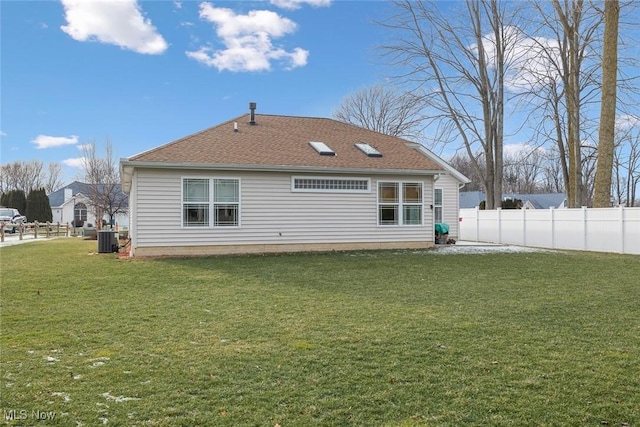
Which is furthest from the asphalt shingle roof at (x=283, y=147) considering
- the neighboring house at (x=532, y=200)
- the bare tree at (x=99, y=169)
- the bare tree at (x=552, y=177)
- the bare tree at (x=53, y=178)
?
the bare tree at (x=552, y=177)

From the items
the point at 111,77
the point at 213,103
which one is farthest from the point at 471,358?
the point at 213,103

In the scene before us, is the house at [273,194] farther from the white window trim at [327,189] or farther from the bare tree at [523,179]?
the bare tree at [523,179]

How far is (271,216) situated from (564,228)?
11286 millimetres

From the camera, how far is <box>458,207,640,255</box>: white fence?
14672mm

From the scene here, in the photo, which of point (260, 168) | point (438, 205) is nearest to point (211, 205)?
point (260, 168)

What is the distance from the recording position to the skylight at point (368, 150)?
1470 cm

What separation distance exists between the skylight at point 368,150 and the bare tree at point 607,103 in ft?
26.2

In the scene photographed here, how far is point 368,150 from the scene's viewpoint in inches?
590

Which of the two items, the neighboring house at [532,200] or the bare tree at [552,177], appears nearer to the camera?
the neighboring house at [532,200]

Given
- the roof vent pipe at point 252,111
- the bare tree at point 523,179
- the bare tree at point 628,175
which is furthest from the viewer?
the bare tree at point 523,179

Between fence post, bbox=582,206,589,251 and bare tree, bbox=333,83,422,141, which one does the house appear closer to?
fence post, bbox=582,206,589,251

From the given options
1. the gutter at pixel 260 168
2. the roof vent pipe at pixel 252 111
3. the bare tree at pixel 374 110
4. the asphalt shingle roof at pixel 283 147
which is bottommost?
the gutter at pixel 260 168

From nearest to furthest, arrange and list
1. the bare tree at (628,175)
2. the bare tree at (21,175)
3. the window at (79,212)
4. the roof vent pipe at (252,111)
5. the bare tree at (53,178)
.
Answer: the roof vent pipe at (252,111) → the window at (79,212) → the bare tree at (628,175) → the bare tree at (21,175) → the bare tree at (53,178)

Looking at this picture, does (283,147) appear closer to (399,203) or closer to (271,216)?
(271,216)
